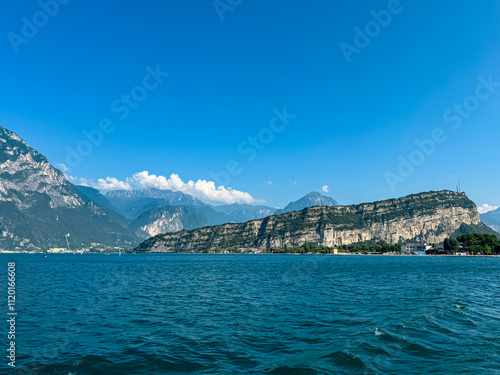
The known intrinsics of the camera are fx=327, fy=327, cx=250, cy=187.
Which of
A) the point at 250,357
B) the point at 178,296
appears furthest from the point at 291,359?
the point at 178,296

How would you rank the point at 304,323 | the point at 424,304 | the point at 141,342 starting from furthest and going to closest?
the point at 424,304, the point at 304,323, the point at 141,342

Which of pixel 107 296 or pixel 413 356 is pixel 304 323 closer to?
pixel 413 356

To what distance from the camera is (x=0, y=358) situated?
21.2m

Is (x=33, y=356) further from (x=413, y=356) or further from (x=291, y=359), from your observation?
(x=413, y=356)

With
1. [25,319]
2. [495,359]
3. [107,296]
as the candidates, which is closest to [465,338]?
[495,359]

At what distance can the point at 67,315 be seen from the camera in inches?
1375

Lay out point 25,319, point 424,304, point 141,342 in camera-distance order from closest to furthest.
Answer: point 141,342 < point 25,319 < point 424,304

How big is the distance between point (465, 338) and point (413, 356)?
25.1 feet

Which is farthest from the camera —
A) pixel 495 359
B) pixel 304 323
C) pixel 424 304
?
pixel 424 304

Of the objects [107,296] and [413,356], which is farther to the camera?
[107,296]

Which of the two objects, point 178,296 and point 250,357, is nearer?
point 250,357

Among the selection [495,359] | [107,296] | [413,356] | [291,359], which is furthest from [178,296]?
[495,359]

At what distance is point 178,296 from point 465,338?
118 feet

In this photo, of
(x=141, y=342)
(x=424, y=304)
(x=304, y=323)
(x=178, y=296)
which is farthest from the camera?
(x=178, y=296)
